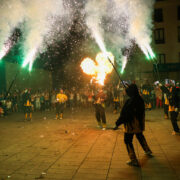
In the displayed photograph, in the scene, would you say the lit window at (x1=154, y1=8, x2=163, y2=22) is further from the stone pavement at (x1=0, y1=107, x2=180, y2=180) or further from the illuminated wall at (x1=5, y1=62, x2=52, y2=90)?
the stone pavement at (x1=0, y1=107, x2=180, y2=180)

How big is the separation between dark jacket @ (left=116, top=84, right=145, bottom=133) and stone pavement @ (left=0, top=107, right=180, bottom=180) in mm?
781

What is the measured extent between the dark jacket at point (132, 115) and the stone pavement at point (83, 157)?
2.56ft

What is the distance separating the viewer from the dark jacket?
15.0 ft


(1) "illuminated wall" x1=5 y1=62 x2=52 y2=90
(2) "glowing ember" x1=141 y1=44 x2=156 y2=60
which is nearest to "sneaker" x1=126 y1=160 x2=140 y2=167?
(2) "glowing ember" x1=141 y1=44 x2=156 y2=60

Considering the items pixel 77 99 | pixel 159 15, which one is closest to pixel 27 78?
pixel 77 99

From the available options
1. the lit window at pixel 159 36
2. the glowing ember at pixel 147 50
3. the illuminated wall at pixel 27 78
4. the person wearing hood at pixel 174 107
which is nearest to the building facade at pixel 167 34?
the lit window at pixel 159 36

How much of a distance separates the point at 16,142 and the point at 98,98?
11.9 ft

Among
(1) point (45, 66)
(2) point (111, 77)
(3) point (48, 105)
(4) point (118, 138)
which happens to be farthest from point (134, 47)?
(4) point (118, 138)

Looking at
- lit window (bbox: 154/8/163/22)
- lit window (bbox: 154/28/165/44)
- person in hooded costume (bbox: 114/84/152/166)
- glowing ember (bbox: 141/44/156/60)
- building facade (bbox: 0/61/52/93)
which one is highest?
lit window (bbox: 154/8/163/22)

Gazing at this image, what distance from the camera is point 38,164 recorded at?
4641 millimetres

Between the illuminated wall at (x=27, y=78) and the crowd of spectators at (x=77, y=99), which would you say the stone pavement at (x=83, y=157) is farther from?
the illuminated wall at (x=27, y=78)

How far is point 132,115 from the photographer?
15.1ft

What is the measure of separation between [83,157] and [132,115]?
1.59 metres

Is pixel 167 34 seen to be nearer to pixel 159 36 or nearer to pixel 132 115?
pixel 159 36
